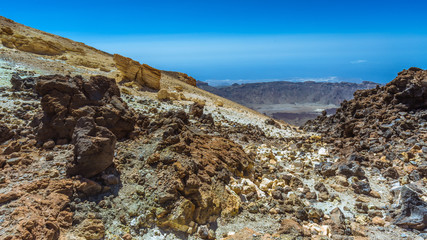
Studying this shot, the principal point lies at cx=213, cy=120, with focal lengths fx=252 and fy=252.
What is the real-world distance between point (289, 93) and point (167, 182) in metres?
103

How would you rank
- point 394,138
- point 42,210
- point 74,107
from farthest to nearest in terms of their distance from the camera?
point 394,138
point 74,107
point 42,210

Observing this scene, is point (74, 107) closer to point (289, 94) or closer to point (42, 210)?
point (42, 210)

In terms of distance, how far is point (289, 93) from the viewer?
101750mm

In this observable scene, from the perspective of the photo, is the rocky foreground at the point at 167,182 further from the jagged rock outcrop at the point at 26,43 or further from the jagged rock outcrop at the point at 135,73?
the jagged rock outcrop at the point at 26,43

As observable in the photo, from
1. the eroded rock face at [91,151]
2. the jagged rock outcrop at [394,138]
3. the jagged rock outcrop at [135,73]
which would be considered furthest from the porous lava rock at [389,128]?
the jagged rock outcrop at [135,73]

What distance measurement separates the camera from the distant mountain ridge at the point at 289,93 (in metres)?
96.1

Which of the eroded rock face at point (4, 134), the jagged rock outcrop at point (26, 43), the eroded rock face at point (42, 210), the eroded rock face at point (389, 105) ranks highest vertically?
the jagged rock outcrop at point (26, 43)

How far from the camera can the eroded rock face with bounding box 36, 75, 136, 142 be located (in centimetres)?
538

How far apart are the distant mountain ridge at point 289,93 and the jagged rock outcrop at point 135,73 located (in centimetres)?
7577

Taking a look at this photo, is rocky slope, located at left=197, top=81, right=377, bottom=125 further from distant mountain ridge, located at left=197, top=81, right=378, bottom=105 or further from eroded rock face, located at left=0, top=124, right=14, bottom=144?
eroded rock face, located at left=0, top=124, right=14, bottom=144

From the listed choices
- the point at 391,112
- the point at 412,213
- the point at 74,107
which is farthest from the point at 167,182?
the point at 391,112

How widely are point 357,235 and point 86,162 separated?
4.74 m

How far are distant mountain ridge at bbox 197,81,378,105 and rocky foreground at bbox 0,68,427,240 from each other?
285 ft

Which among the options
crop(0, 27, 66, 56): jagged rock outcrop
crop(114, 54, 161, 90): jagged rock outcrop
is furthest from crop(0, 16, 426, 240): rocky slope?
crop(0, 27, 66, 56): jagged rock outcrop
